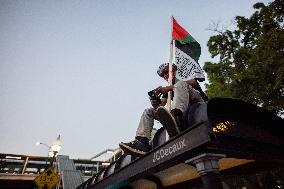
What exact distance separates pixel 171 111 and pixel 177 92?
13.3 inches

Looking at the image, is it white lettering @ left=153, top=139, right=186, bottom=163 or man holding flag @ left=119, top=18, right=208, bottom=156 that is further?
man holding flag @ left=119, top=18, right=208, bottom=156

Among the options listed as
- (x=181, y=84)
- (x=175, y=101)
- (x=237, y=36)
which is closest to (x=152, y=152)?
(x=175, y=101)

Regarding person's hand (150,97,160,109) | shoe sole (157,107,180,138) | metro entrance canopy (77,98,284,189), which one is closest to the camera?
metro entrance canopy (77,98,284,189)

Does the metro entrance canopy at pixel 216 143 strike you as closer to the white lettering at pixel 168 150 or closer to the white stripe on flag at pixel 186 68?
the white lettering at pixel 168 150

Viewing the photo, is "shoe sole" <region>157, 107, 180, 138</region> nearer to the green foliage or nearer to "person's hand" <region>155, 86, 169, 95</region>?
"person's hand" <region>155, 86, 169, 95</region>

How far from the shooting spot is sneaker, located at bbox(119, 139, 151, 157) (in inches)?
155

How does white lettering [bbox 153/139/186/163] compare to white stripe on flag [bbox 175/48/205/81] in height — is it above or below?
below

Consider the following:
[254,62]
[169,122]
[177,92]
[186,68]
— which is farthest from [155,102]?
[254,62]

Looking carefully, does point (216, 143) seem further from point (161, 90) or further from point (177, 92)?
point (161, 90)

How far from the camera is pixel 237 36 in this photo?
69.0 ft

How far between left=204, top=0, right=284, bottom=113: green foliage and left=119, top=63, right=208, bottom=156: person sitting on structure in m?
11.9

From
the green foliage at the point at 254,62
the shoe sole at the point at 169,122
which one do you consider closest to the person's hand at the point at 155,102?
the shoe sole at the point at 169,122

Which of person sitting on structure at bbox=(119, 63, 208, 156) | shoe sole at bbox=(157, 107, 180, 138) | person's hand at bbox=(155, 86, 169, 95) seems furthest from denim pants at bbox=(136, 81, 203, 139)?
person's hand at bbox=(155, 86, 169, 95)

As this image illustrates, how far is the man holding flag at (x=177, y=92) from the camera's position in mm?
3496
